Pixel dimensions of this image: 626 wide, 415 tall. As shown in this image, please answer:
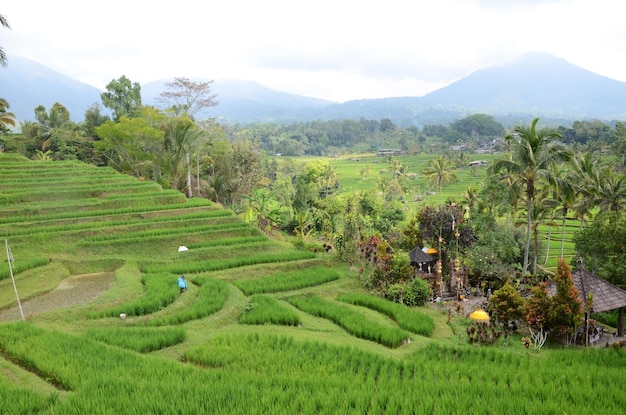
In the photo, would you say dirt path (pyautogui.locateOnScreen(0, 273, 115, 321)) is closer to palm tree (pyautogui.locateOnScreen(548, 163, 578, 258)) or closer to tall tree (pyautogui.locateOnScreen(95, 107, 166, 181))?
tall tree (pyautogui.locateOnScreen(95, 107, 166, 181))

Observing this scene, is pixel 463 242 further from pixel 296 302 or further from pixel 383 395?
pixel 383 395

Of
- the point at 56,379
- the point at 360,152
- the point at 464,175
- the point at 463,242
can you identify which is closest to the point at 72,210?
the point at 56,379

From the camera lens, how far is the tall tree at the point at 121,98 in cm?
3847

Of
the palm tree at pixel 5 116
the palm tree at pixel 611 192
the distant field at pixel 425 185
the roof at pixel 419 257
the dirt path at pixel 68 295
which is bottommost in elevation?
the distant field at pixel 425 185

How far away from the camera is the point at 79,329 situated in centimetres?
1089

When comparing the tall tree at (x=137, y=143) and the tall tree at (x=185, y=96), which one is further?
the tall tree at (x=185, y=96)

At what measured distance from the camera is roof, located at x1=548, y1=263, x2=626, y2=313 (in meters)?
11.6

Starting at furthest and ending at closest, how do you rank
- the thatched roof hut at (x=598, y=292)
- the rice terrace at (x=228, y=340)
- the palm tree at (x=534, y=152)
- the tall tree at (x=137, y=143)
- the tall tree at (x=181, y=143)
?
the tall tree at (x=137, y=143) < the tall tree at (x=181, y=143) < the palm tree at (x=534, y=152) < the thatched roof hut at (x=598, y=292) < the rice terrace at (x=228, y=340)

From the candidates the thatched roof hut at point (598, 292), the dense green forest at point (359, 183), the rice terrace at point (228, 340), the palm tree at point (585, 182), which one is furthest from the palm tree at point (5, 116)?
the palm tree at point (585, 182)

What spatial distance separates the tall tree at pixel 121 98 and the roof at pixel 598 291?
117ft

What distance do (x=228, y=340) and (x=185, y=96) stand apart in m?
32.1

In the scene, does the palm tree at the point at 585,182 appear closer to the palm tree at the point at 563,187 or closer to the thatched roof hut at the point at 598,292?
the palm tree at the point at 563,187

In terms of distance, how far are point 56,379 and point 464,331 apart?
31.6 ft

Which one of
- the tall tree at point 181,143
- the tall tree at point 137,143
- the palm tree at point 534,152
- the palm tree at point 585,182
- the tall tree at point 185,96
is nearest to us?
the palm tree at point 534,152
